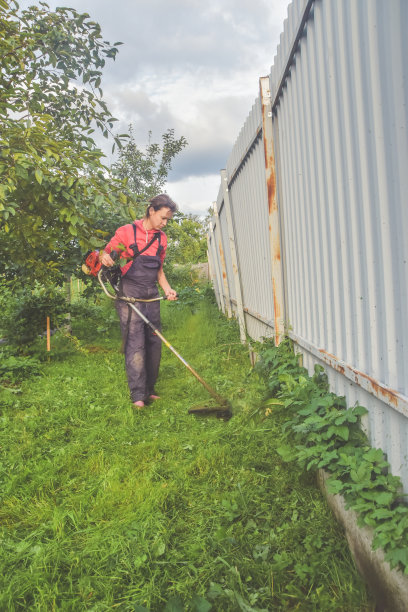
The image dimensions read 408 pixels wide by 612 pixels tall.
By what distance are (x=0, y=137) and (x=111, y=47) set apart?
6.80ft

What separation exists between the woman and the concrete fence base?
257 centimetres

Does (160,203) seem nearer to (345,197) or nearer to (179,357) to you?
(179,357)

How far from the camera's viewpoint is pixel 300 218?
2.85 metres

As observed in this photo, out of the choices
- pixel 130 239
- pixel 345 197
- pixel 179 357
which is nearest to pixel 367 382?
pixel 345 197

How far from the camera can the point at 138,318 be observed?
169 inches

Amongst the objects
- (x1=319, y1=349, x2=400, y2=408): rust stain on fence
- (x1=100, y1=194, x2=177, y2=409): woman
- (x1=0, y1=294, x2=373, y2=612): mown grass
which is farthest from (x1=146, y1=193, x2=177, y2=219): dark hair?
(x1=319, y1=349, x2=400, y2=408): rust stain on fence

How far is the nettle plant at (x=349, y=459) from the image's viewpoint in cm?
145

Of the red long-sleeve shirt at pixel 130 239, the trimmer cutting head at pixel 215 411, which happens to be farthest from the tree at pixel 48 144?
the trimmer cutting head at pixel 215 411

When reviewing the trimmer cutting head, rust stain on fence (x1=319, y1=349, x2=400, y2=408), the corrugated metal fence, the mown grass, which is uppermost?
the corrugated metal fence

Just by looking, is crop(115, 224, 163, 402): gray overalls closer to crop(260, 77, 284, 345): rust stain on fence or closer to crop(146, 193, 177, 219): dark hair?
crop(146, 193, 177, 219): dark hair

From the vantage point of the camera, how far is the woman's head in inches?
161

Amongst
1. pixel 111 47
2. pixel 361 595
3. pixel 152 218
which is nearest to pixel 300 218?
pixel 152 218

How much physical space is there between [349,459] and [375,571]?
0.41 meters

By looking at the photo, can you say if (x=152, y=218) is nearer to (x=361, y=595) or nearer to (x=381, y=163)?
(x=381, y=163)
